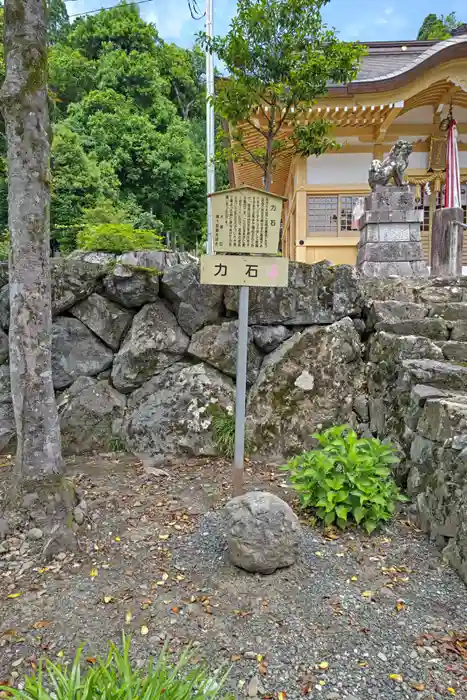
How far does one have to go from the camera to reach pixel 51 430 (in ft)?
8.86

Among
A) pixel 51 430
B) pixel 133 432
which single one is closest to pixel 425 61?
pixel 133 432

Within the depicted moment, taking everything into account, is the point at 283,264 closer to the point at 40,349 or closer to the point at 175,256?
the point at 40,349

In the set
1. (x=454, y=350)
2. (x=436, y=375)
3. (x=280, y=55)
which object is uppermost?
(x=280, y=55)

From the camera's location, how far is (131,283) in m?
4.11

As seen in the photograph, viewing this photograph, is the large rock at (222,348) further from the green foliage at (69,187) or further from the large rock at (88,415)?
the green foliage at (69,187)

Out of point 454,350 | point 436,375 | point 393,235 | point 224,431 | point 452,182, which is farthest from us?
point 452,182

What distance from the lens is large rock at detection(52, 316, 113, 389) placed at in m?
4.11

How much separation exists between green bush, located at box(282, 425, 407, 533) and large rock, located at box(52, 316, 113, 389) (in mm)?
2340

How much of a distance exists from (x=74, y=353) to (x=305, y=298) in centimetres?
232

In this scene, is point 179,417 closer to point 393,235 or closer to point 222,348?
point 222,348

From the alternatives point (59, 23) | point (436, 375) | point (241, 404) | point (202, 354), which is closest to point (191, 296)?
point (202, 354)

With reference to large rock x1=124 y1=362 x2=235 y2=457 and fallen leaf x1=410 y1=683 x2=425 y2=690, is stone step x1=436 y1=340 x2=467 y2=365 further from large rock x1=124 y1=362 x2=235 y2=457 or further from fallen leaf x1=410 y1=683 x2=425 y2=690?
fallen leaf x1=410 y1=683 x2=425 y2=690

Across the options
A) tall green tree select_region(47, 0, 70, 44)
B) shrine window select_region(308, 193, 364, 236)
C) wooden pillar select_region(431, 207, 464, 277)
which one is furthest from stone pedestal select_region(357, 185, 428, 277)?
tall green tree select_region(47, 0, 70, 44)

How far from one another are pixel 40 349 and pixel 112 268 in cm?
168
